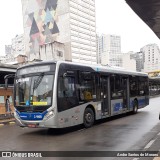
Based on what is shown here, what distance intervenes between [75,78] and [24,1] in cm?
15169

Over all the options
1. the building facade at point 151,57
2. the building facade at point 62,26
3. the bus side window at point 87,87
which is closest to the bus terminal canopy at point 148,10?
the bus side window at point 87,87

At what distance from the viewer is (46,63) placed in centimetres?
1093

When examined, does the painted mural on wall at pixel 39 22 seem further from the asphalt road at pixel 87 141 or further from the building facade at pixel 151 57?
the asphalt road at pixel 87 141

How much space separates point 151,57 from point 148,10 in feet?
322

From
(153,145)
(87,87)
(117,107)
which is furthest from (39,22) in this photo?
(153,145)

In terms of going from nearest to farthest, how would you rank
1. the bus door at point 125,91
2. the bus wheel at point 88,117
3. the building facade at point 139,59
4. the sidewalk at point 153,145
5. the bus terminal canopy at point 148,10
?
the sidewalk at point 153,145 → the bus terminal canopy at point 148,10 → the bus wheel at point 88,117 → the bus door at point 125,91 → the building facade at point 139,59

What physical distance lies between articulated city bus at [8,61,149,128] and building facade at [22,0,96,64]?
12135 centimetres

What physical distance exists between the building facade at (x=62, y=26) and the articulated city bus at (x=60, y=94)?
398 ft

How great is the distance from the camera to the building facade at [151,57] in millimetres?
101812

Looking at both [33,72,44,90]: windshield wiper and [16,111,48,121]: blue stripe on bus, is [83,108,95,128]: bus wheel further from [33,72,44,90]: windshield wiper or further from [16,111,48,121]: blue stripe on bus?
[33,72,44,90]: windshield wiper

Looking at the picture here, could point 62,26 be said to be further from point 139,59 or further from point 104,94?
point 104,94

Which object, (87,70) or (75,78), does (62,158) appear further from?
(87,70)

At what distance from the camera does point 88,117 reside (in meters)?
12.3

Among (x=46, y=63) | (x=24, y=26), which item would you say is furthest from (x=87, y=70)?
(x=24, y=26)
